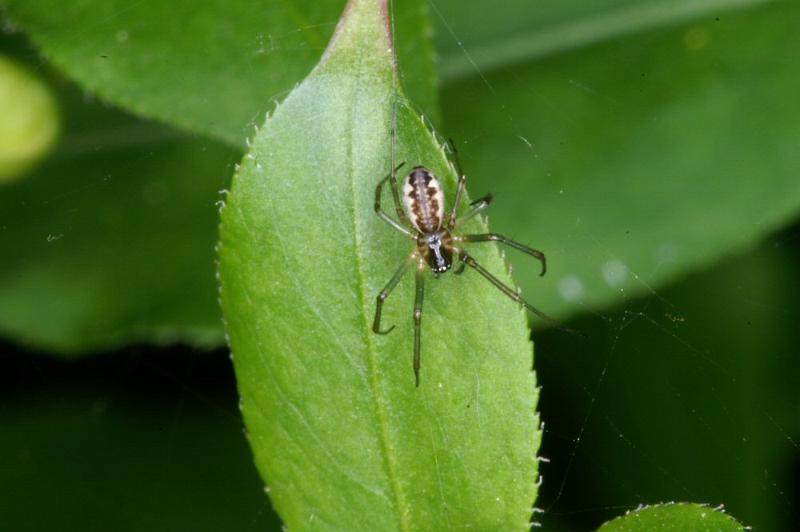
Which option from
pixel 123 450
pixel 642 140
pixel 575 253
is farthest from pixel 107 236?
pixel 642 140

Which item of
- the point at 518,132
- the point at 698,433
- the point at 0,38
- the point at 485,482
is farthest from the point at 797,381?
the point at 0,38

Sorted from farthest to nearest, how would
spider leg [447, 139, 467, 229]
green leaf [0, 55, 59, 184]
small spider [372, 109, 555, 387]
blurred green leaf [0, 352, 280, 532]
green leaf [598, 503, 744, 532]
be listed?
blurred green leaf [0, 352, 280, 532]
green leaf [0, 55, 59, 184]
spider leg [447, 139, 467, 229]
small spider [372, 109, 555, 387]
green leaf [598, 503, 744, 532]

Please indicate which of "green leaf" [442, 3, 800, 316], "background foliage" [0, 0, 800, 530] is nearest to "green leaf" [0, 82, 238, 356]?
"background foliage" [0, 0, 800, 530]

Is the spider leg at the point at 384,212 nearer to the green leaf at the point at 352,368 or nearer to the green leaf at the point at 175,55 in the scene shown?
the green leaf at the point at 352,368

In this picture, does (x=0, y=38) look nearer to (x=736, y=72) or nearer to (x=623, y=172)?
(x=623, y=172)

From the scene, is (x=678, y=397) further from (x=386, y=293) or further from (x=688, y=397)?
(x=386, y=293)

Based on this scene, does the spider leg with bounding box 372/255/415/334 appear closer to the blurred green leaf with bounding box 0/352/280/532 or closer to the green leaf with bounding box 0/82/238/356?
the green leaf with bounding box 0/82/238/356
